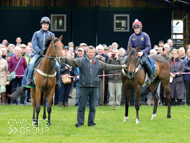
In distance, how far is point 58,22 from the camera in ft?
69.3

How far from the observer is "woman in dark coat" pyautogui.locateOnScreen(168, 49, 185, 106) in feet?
39.9

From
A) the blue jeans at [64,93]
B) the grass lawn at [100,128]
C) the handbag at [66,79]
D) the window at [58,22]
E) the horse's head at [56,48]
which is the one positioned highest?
the window at [58,22]

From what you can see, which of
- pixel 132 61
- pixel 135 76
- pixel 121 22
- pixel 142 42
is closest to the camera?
pixel 132 61

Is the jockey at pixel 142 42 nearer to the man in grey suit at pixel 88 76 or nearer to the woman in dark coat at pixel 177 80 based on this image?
the man in grey suit at pixel 88 76

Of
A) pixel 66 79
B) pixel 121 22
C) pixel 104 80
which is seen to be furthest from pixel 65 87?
pixel 121 22

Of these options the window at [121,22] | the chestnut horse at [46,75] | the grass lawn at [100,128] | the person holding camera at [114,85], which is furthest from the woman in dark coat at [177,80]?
the window at [121,22]

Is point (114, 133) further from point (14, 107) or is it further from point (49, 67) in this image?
point (14, 107)

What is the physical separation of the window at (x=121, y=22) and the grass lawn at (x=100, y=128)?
37.8 feet

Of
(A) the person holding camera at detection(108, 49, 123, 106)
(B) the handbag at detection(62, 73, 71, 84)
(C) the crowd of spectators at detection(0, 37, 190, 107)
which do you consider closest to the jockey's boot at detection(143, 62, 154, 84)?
(C) the crowd of spectators at detection(0, 37, 190, 107)

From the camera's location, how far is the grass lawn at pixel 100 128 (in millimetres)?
6660

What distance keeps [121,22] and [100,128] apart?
14299 mm

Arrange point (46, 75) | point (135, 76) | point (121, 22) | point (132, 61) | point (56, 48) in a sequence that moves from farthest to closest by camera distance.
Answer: point (121, 22) < point (135, 76) < point (132, 61) < point (46, 75) < point (56, 48)

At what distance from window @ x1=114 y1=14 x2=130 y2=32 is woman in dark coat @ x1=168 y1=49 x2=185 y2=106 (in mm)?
9089

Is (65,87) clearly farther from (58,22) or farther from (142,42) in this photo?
(58,22)
